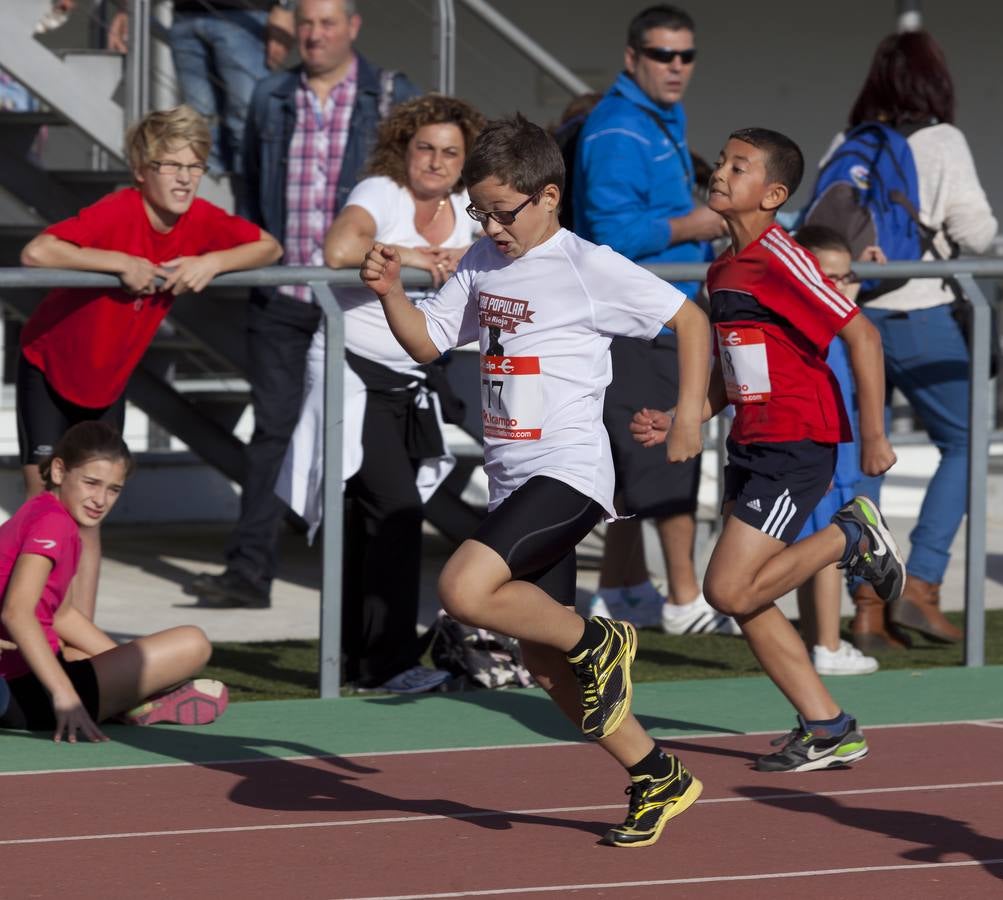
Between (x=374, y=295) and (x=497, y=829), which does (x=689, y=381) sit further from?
(x=374, y=295)

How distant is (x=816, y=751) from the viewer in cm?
541

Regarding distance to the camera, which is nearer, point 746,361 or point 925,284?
point 746,361

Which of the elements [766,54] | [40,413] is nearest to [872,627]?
[40,413]

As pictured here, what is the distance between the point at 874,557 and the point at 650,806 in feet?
4.19

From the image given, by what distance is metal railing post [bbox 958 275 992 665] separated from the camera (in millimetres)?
6836

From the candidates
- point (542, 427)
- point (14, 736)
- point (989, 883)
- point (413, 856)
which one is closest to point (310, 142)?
point (14, 736)

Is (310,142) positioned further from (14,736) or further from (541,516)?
(541,516)

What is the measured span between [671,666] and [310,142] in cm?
243

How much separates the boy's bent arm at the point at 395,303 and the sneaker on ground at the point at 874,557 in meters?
1.34

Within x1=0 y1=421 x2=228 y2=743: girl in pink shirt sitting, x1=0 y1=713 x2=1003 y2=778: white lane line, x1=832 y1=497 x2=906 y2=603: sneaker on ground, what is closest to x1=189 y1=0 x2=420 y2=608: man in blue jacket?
x1=0 y1=421 x2=228 y2=743: girl in pink shirt sitting

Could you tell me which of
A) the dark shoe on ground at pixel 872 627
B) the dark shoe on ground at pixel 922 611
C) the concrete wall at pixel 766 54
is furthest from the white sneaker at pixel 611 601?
the concrete wall at pixel 766 54

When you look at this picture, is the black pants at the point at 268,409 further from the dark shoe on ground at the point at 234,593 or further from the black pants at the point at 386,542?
the black pants at the point at 386,542

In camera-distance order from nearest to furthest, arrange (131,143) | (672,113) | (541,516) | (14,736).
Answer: (541,516), (14,736), (131,143), (672,113)

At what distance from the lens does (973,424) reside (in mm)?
6895
